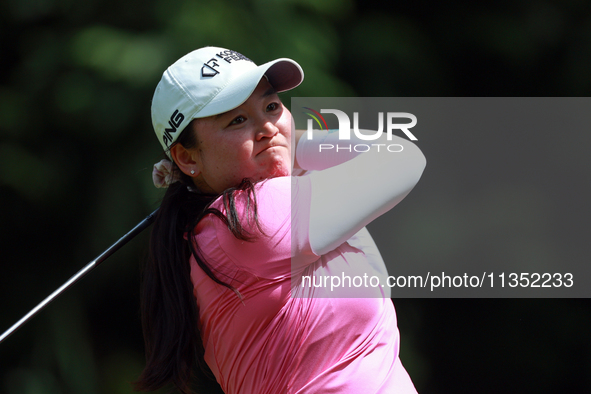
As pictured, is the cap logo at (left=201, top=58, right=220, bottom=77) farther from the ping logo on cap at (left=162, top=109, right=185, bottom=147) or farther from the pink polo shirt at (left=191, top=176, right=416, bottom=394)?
the pink polo shirt at (left=191, top=176, right=416, bottom=394)

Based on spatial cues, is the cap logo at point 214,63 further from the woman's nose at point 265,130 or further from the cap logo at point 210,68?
the woman's nose at point 265,130

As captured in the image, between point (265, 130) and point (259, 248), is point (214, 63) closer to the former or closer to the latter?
point (265, 130)

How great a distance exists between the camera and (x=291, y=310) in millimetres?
765

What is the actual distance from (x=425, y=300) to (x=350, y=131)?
0.96m

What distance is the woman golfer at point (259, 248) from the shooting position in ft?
2.44

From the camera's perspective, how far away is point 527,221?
131cm

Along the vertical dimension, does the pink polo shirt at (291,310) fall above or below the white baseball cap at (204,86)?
below

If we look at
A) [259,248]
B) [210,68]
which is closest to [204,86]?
[210,68]

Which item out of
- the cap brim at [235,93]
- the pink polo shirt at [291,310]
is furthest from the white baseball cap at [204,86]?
the pink polo shirt at [291,310]

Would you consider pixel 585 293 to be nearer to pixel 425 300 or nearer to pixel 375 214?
pixel 425 300

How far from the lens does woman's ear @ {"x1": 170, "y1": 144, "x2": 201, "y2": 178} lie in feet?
2.74

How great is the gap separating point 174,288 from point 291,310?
0.19 meters

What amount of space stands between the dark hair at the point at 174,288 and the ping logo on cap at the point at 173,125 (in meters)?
0.01

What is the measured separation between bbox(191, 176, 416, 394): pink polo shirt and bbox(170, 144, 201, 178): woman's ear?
9 centimetres
